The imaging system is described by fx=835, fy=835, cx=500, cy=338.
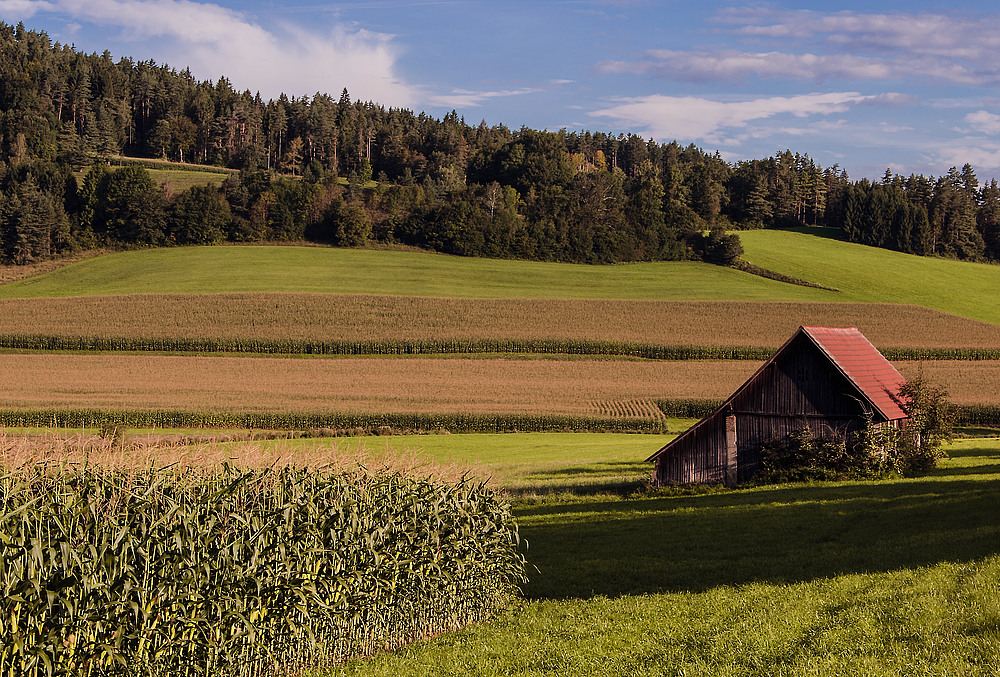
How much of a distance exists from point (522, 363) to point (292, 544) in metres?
49.9

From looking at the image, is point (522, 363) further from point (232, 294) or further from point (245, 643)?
point (245, 643)

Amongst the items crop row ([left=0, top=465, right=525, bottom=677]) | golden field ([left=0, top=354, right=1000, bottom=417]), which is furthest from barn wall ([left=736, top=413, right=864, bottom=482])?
crop row ([left=0, top=465, right=525, bottom=677])

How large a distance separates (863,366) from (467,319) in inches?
1724

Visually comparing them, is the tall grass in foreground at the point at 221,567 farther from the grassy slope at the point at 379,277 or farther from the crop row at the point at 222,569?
the grassy slope at the point at 379,277

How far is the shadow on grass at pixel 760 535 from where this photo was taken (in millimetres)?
14531

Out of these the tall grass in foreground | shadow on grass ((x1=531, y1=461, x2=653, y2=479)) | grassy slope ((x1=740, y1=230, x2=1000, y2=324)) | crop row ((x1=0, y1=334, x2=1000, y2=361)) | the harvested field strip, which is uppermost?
grassy slope ((x1=740, y1=230, x2=1000, y2=324))

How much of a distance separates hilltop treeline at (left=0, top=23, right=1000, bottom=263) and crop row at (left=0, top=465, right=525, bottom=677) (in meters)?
87.6

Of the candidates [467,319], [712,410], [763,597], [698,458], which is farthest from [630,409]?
[763,597]

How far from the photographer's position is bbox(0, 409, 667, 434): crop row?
1668 inches

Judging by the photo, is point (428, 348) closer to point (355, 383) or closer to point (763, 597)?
point (355, 383)

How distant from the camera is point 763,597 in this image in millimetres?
12469

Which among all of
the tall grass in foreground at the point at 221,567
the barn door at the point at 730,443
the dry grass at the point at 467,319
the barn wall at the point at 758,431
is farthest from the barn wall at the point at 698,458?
the dry grass at the point at 467,319

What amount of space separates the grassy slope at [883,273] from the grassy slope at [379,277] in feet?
21.0

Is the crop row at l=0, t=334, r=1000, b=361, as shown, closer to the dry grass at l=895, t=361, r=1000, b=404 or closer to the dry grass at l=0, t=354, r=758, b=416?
the dry grass at l=0, t=354, r=758, b=416
